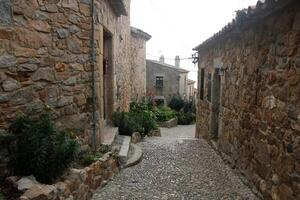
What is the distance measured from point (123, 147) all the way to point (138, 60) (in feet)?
37.3

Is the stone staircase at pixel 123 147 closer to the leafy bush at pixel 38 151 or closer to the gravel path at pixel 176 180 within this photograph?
the gravel path at pixel 176 180

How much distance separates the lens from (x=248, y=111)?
4738 millimetres

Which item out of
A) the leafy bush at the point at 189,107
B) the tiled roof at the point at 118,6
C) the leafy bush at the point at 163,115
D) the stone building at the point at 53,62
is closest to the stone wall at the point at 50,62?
the stone building at the point at 53,62

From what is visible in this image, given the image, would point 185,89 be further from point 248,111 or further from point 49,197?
point 49,197

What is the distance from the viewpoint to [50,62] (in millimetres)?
3896

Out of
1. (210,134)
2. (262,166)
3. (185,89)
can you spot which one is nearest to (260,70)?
(262,166)

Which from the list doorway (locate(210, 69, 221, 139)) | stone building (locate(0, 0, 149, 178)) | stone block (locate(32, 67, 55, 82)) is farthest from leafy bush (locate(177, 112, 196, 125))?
stone block (locate(32, 67, 55, 82))

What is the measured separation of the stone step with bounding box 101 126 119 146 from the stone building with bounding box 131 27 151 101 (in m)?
8.43

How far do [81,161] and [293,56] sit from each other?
2.81m

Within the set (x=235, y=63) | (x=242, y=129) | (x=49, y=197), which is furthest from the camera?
(x=235, y=63)

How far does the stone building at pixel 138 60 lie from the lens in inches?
608

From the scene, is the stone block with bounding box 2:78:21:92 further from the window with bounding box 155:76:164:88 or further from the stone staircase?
the window with bounding box 155:76:164:88

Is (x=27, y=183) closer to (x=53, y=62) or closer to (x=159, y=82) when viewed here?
(x=53, y=62)

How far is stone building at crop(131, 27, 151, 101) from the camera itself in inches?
608
